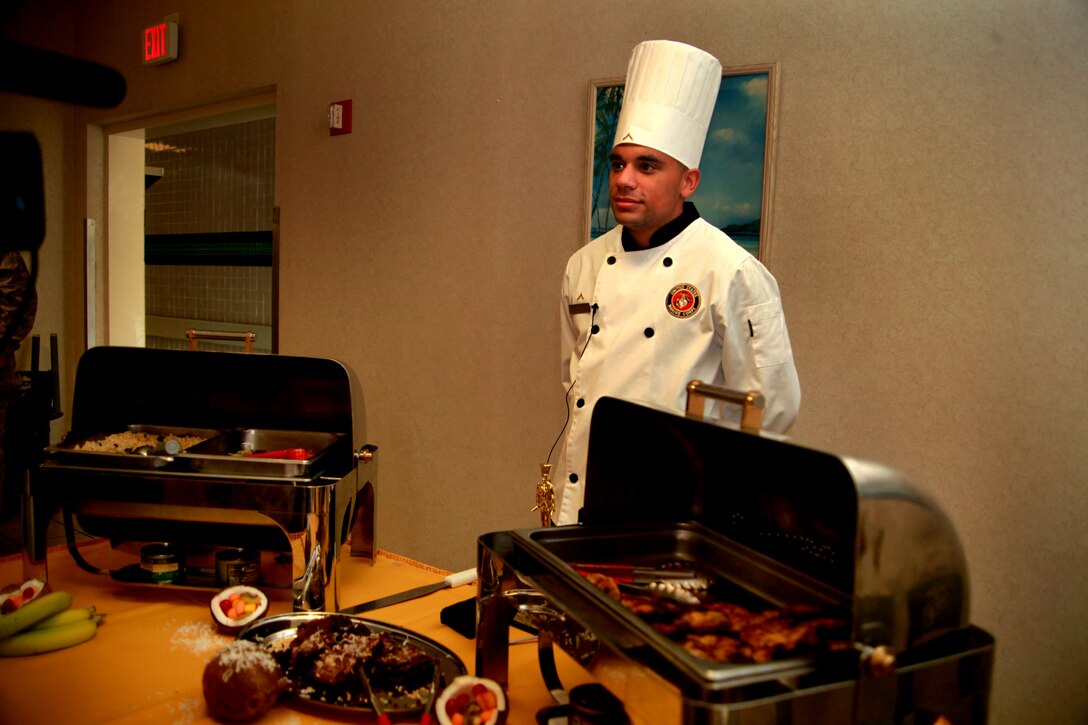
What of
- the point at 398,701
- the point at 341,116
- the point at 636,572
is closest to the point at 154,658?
the point at 398,701

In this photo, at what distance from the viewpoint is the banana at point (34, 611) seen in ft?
3.73

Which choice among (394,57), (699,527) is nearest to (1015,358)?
(699,527)

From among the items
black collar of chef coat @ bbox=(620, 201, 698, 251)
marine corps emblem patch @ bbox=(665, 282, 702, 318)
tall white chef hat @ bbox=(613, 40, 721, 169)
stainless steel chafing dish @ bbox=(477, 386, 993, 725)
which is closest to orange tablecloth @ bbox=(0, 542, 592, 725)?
stainless steel chafing dish @ bbox=(477, 386, 993, 725)

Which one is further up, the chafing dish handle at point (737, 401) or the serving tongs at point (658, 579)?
the chafing dish handle at point (737, 401)

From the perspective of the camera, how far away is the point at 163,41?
13.3ft

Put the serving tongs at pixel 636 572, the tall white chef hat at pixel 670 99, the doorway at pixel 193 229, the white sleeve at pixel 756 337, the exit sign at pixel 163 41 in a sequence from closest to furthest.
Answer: the serving tongs at pixel 636 572, the white sleeve at pixel 756 337, the tall white chef hat at pixel 670 99, the exit sign at pixel 163 41, the doorway at pixel 193 229

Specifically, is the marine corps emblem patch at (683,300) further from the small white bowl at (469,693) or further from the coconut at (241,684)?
the coconut at (241,684)

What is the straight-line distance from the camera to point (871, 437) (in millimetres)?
2227

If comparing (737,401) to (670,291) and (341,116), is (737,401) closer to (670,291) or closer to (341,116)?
(670,291)

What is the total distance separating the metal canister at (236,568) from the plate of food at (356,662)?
→ 0.26 meters

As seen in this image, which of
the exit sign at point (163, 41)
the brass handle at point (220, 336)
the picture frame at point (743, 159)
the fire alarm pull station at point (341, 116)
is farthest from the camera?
the exit sign at point (163, 41)

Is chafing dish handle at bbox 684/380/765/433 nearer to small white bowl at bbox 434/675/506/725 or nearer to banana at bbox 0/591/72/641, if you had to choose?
small white bowl at bbox 434/675/506/725

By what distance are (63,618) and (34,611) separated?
0.06m

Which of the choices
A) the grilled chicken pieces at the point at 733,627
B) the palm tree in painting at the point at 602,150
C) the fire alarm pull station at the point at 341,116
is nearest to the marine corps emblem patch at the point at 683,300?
the palm tree in painting at the point at 602,150
